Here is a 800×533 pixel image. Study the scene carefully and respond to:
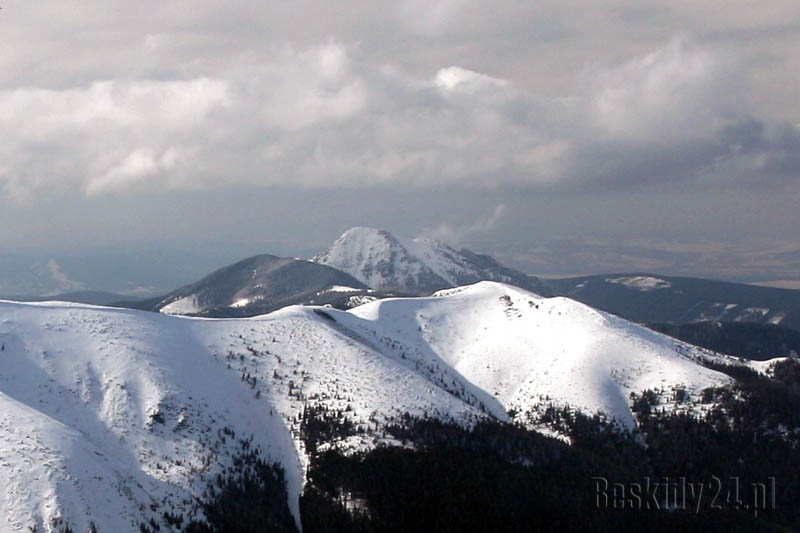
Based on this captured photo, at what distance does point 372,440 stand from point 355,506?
26289mm

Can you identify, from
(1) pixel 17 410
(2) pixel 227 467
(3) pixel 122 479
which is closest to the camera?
(3) pixel 122 479

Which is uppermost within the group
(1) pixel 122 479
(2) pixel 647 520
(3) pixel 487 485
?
(1) pixel 122 479

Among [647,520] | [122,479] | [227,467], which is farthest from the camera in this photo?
[647,520]

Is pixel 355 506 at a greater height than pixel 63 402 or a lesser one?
lesser

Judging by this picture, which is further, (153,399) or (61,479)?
(153,399)

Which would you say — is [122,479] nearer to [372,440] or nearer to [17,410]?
[17,410]

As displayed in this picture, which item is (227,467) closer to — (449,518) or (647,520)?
(449,518)

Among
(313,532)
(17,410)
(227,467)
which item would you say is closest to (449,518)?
(313,532)

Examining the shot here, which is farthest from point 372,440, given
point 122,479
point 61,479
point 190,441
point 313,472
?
point 61,479

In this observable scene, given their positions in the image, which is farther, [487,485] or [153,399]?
[153,399]

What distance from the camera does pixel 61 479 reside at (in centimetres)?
14525

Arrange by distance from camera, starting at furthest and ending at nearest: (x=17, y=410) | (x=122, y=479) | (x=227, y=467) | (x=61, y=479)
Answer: (x=227, y=467)
(x=17, y=410)
(x=122, y=479)
(x=61, y=479)

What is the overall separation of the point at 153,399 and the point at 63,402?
65.1ft

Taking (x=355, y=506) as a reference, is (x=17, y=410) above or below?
above
